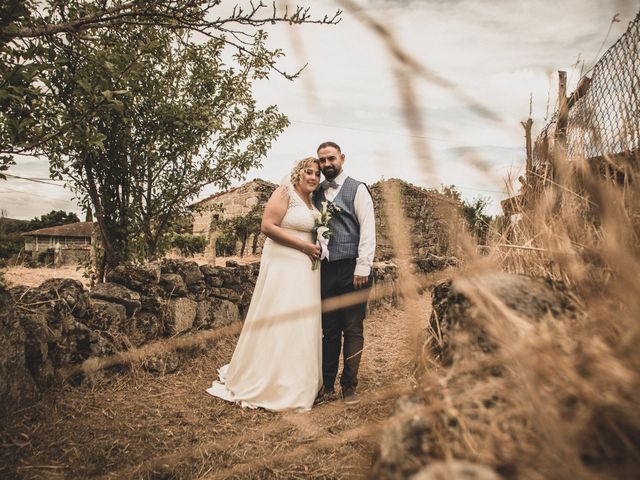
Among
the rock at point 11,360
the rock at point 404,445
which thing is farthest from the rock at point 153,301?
the rock at point 404,445

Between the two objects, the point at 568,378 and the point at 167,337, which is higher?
the point at 568,378

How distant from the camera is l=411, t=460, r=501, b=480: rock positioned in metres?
0.49

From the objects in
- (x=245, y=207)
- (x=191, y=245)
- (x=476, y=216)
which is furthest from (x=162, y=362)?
(x=245, y=207)

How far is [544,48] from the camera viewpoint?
542mm

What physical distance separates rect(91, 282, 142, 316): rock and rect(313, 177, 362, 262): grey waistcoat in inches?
79.5

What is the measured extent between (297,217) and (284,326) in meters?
0.98

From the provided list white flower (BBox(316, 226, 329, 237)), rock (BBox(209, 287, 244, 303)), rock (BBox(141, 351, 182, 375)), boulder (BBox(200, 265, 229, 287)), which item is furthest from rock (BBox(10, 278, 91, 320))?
white flower (BBox(316, 226, 329, 237))

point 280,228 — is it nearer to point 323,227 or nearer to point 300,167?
point 323,227

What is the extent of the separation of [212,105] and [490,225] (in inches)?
171

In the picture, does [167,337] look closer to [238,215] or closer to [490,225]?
[490,225]

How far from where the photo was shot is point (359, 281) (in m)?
3.30

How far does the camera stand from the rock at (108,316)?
330 centimetres

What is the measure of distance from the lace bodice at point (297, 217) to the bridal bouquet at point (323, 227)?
0.06 m

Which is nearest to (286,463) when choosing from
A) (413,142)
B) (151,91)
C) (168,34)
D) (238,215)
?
(413,142)
